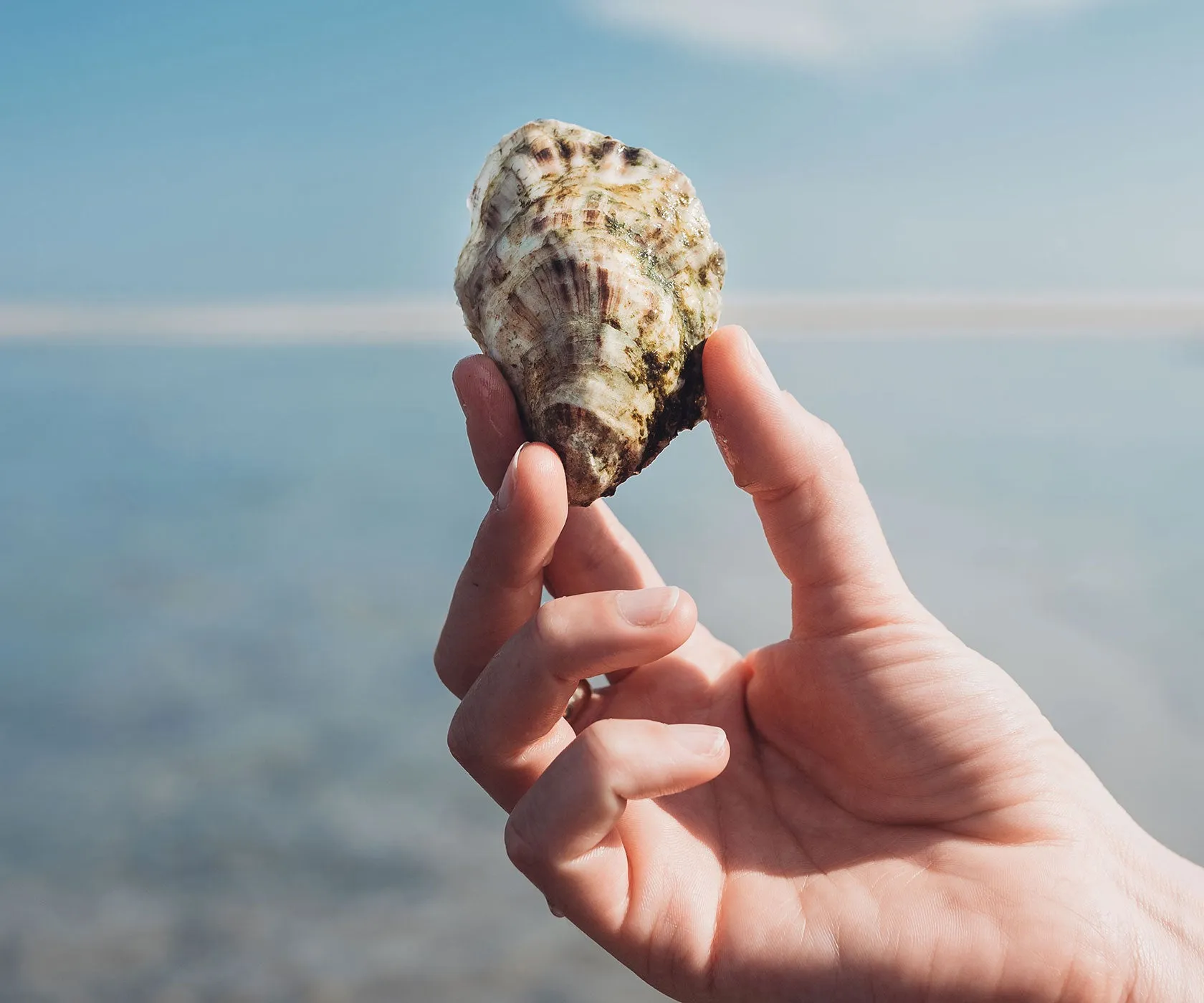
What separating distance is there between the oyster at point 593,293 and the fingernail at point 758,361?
0.53ft

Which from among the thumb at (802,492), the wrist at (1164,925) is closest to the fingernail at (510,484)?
the thumb at (802,492)

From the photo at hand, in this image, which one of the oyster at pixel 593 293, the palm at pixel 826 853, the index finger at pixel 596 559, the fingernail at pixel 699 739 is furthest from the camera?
the index finger at pixel 596 559

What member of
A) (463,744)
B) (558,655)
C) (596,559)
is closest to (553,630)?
(558,655)

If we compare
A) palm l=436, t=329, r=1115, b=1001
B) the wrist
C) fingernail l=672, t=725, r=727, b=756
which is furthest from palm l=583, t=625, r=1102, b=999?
fingernail l=672, t=725, r=727, b=756

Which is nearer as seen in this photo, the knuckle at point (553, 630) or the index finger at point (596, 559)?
the knuckle at point (553, 630)

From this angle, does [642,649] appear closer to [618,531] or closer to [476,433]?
[476,433]

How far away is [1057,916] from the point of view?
1.90 metres

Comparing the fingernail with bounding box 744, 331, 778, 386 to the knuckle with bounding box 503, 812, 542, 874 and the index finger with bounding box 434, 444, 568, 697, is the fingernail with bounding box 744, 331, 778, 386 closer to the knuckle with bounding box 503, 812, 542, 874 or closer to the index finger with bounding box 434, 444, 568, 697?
the index finger with bounding box 434, 444, 568, 697

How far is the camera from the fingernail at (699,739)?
1.82 metres

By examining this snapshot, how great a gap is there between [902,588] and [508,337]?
3.82 feet

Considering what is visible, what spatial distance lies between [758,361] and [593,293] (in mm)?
409

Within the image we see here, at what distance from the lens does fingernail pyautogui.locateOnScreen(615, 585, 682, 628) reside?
73.5 inches

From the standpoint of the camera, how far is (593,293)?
2047mm

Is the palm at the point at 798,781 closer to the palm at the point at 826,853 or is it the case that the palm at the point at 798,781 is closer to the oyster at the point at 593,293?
the palm at the point at 826,853
